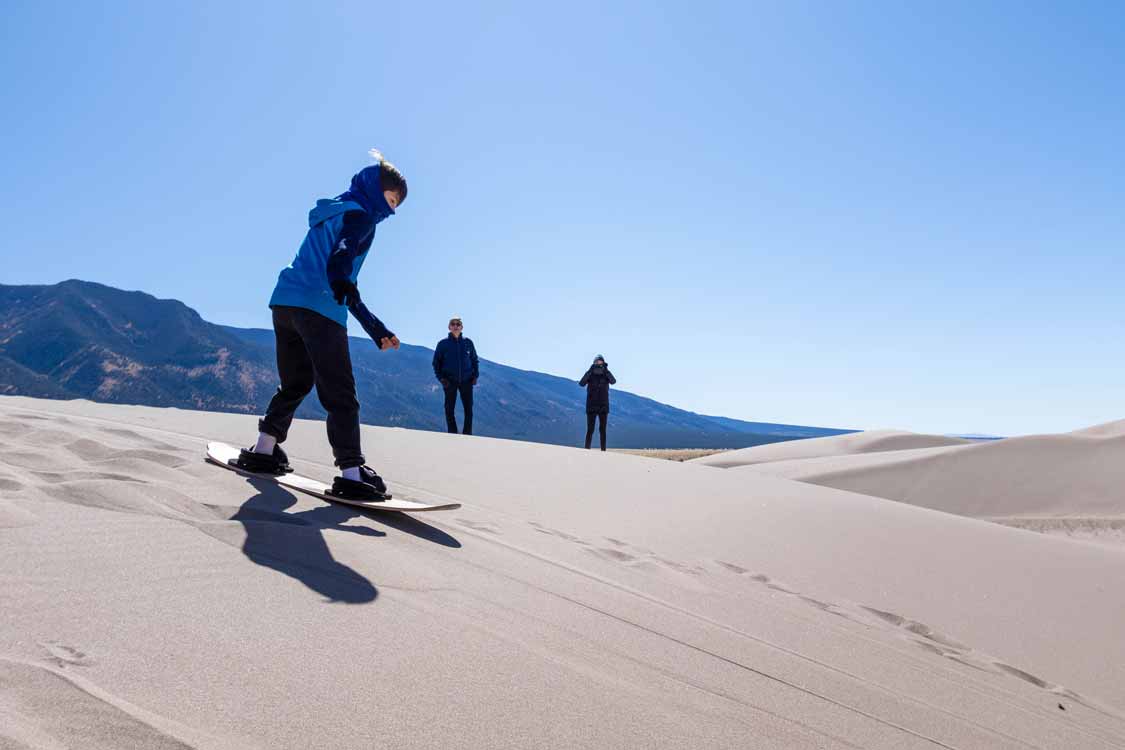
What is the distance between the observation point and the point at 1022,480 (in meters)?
6.64

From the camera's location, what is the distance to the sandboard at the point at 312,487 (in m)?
2.76

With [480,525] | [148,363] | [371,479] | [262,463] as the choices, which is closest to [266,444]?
[262,463]

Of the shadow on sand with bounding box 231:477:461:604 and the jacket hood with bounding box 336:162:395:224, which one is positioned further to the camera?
the jacket hood with bounding box 336:162:395:224

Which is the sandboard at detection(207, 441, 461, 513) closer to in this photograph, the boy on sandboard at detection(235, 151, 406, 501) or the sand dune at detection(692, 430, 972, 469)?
the boy on sandboard at detection(235, 151, 406, 501)

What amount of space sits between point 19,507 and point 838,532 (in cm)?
352

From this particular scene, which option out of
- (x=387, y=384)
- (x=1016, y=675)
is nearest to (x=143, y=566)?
(x=1016, y=675)

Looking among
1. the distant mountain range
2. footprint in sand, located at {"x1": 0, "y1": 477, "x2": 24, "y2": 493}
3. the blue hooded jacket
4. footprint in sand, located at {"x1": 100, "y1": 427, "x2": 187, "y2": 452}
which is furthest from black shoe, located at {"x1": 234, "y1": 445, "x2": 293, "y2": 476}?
the distant mountain range

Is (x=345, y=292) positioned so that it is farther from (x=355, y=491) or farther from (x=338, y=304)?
(x=355, y=491)

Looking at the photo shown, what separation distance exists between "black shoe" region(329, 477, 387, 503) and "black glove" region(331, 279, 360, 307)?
0.82 metres

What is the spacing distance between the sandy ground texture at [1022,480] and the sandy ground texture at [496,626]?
106 inches

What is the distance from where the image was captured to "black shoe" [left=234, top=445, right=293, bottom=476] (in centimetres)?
326

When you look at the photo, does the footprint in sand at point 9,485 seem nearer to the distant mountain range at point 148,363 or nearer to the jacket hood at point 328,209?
the jacket hood at point 328,209

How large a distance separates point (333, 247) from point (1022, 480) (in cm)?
696

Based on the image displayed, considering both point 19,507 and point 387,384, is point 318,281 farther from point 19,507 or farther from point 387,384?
point 387,384
